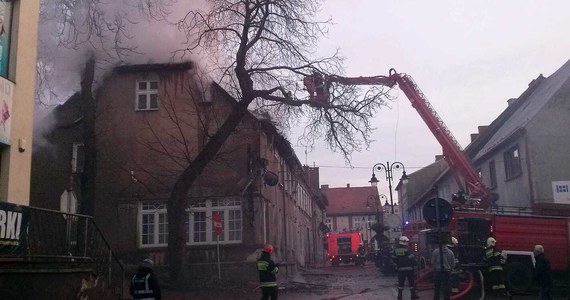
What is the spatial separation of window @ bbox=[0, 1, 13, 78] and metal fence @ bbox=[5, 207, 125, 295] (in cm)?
319

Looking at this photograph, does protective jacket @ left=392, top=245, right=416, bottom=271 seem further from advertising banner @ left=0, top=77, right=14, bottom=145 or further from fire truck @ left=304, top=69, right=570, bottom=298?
advertising banner @ left=0, top=77, right=14, bottom=145

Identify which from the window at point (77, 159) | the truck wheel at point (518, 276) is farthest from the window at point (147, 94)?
the truck wheel at point (518, 276)

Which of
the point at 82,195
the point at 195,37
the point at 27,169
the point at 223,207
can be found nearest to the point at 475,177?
the point at 223,207

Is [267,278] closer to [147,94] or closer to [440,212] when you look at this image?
[440,212]

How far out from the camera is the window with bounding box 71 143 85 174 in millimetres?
23859

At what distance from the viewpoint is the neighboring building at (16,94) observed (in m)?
12.1

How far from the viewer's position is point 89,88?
794 inches

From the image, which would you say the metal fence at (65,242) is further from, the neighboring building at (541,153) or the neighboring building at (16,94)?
the neighboring building at (541,153)

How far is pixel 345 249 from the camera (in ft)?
145

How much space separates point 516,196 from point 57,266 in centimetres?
2220

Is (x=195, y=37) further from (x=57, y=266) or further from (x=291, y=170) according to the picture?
(x=291, y=170)

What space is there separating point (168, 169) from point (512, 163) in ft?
51.1

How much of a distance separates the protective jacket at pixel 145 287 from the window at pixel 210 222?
43.0ft

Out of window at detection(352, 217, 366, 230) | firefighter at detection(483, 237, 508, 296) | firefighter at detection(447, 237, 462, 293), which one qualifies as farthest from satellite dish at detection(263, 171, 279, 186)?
window at detection(352, 217, 366, 230)
